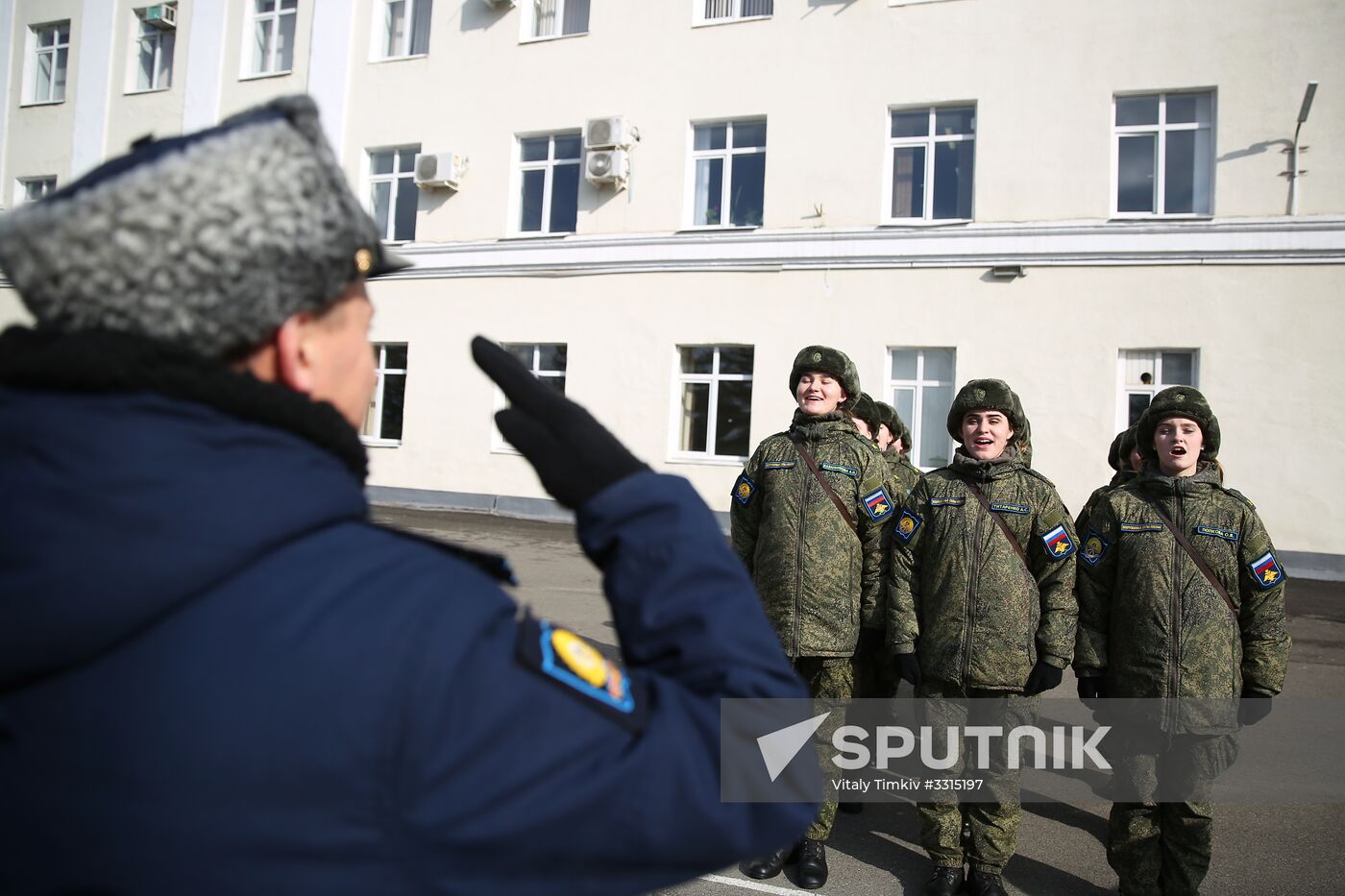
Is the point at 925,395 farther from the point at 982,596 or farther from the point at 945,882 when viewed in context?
the point at 945,882

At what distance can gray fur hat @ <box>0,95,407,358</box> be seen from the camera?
735 mm

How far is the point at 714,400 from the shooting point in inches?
550

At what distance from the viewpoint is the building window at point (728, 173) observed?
14.0 metres

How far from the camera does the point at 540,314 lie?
14.9m

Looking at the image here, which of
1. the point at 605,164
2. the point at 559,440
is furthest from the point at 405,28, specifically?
the point at 559,440

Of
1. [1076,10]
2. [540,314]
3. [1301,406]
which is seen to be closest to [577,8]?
[540,314]

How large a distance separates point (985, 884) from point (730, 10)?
13921 mm

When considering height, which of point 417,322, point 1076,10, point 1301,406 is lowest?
point 1301,406

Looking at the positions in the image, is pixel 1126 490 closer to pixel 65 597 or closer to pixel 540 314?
pixel 65 597

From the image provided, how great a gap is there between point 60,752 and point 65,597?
0.15 metres

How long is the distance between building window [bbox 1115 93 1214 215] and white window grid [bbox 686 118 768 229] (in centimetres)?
521

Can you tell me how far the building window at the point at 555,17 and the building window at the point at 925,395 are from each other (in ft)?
26.8

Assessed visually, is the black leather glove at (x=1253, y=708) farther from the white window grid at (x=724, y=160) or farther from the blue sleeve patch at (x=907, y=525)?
the white window grid at (x=724, y=160)

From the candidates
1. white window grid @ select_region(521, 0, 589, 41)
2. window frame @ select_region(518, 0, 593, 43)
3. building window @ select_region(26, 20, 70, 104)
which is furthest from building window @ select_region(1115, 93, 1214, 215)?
building window @ select_region(26, 20, 70, 104)
